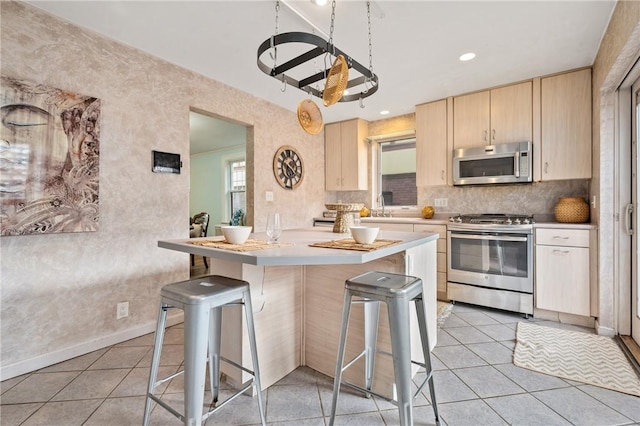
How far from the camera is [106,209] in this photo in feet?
7.70

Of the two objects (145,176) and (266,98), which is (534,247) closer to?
(266,98)

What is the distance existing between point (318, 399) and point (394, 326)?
0.78 meters

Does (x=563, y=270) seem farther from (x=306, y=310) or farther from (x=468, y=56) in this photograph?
(x=306, y=310)

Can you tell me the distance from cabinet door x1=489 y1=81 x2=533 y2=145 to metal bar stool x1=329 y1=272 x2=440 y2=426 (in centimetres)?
267

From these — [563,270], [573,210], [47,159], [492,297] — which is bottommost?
[492,297]

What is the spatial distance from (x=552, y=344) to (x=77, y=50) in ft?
13.8

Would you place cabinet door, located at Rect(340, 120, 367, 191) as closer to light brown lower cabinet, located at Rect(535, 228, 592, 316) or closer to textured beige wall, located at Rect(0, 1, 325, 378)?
textured beige wall, located at Rect(0, 1, 325, 378)

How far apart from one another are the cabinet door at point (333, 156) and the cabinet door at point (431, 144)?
4.03 ft

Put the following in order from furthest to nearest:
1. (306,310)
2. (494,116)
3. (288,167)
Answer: (288,167) → (494,116) → (306,310)

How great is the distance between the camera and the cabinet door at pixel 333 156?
470cm

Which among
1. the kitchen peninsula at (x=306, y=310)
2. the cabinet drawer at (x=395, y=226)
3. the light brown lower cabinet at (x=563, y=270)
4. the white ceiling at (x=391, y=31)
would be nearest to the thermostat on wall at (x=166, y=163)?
the white ceiling at (x=391, y=31)

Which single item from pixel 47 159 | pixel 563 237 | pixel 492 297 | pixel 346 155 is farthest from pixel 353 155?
pixel 47 159

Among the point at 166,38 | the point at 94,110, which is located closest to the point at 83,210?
the point at 94,110

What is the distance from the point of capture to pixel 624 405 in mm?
1635
